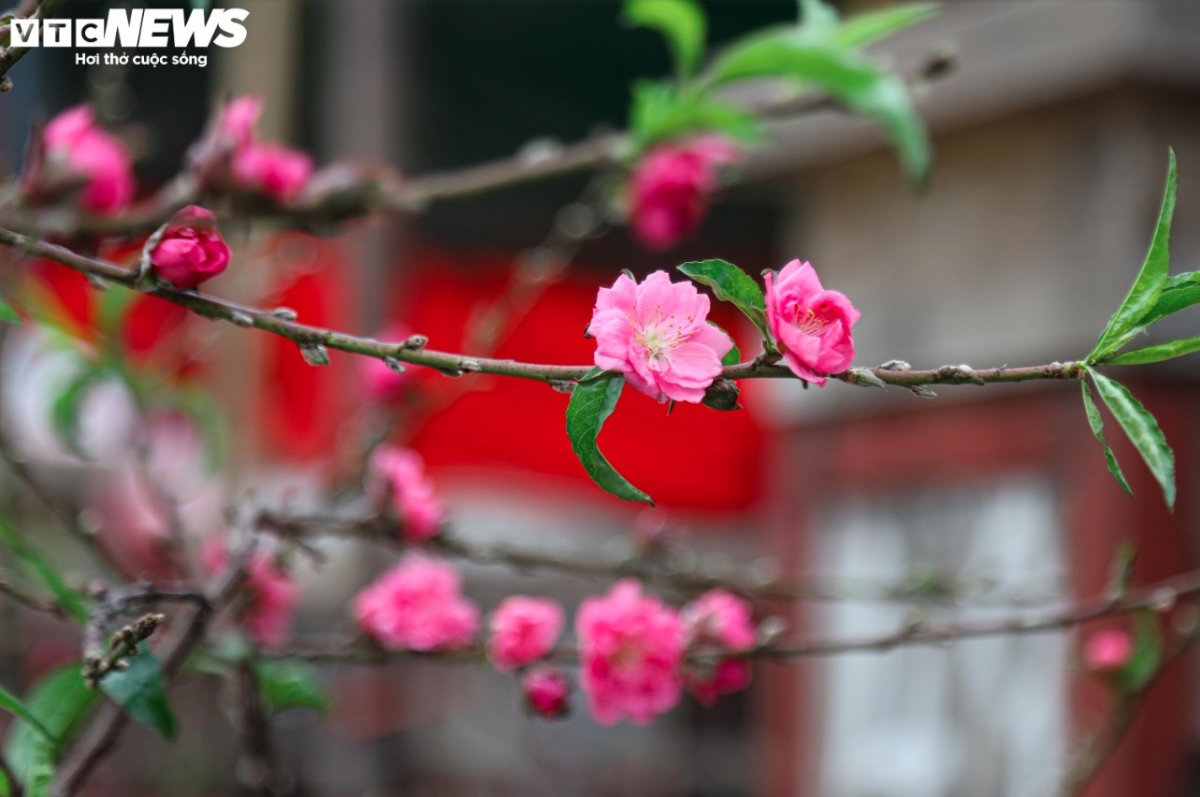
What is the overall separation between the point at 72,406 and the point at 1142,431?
0.82m

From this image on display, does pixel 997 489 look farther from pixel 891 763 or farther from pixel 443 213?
pixel 443 213

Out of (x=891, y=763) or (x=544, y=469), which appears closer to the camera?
(x=891, y=763)

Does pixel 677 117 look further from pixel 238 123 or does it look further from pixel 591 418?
pixel 591 418

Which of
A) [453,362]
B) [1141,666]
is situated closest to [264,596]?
[453,362]

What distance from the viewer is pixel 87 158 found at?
0.84 m

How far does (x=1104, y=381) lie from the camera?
47cm

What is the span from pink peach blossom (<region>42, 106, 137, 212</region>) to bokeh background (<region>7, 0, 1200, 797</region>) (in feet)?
0.32

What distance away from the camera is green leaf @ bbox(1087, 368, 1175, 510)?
0.44m

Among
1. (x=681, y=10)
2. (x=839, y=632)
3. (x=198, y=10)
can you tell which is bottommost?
(x=839, y=632)

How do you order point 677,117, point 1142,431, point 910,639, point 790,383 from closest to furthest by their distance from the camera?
point 1142,431, point 910,639, point 677,117, point 790,383

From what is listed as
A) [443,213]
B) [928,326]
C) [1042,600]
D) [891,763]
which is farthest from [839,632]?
[443,213]

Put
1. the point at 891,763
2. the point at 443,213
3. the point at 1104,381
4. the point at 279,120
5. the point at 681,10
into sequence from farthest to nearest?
the point at 443,213 → the point at 279,120 → the point at 891,763 → the point at 681,10 → the point at 1104,381

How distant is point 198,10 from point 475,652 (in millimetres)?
451

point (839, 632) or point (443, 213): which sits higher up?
point (443, 213)
